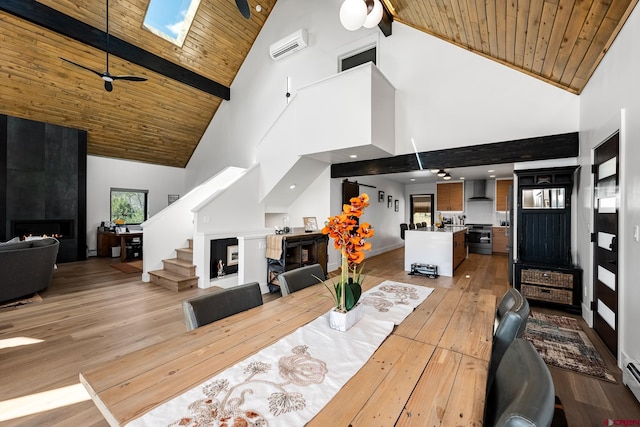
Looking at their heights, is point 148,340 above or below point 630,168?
below

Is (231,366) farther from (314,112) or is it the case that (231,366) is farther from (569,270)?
(314,112)

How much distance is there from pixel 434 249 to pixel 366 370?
4.89 metres

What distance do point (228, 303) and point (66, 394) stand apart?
5.35 ft

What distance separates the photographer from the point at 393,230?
9.00 metres

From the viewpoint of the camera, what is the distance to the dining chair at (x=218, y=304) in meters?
1.45

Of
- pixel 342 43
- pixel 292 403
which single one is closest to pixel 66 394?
pixel 292 403

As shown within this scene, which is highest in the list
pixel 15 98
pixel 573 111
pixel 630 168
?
pixel 15 98

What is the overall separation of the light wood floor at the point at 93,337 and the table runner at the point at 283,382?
1.52 meters

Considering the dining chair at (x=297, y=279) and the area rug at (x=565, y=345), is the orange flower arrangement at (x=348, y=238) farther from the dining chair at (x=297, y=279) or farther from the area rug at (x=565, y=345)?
the area rug at (x=565, y=345)

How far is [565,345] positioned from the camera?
8.83ft

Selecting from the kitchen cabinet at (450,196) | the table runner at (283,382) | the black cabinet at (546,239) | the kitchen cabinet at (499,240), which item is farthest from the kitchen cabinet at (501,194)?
the table runner at (283,382)

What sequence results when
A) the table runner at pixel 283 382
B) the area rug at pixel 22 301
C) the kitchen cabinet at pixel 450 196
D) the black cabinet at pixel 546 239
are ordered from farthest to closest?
1. the kitchen cabinet at pixel 450 196
2. the area rug at pixel 22 301
3. the black cabinet at pixel 546 239
4. the table runner at pixel 283 382

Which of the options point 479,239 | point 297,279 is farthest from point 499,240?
point 297,279

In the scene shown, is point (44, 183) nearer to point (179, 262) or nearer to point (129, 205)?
point (129, 205)
